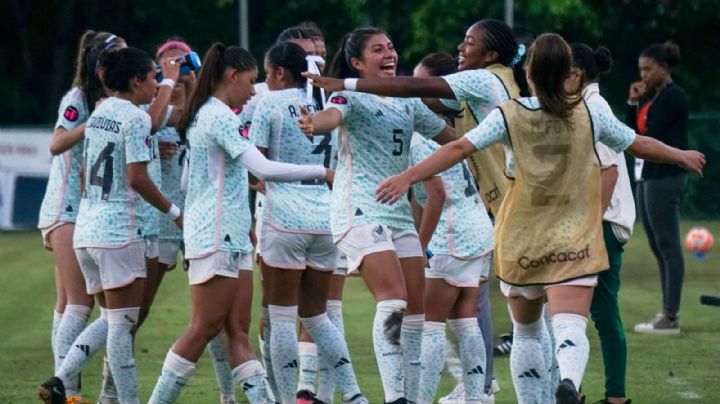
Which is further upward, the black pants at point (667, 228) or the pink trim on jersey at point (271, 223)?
the pink trim on jersey at point (271, 223)

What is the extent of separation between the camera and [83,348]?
27.7ft

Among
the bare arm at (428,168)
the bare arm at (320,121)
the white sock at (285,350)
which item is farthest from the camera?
the white sock at (285,350)

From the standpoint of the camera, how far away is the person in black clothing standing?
12273 mm

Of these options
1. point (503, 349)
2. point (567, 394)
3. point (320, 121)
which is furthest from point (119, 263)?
point (503, 349)

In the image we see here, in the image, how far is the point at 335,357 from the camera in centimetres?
822

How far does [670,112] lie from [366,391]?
4.20 meters

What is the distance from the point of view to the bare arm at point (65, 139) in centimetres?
868

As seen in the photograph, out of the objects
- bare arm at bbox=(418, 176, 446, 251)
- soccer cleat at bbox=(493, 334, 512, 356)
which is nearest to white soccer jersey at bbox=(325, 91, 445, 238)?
bare arm at bbox=(418, 176, 446, 251)

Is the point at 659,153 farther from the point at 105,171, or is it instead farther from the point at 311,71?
the point at 105,171

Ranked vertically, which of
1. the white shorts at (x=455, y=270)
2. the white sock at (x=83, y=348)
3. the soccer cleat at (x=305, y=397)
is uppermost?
the white shorts at (x=455, y=270)

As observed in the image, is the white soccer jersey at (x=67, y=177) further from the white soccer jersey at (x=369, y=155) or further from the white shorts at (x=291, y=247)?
the white soccer jersey at (x=369, y=155)

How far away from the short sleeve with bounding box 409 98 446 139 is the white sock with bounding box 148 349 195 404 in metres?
1.71

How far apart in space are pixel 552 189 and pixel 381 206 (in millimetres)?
1173

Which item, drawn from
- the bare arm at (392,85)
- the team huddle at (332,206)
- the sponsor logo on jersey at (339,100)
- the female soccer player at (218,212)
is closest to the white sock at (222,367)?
the team huddle at (332,206)
